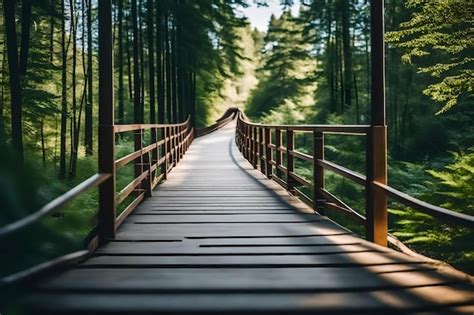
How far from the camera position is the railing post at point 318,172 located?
610 cm

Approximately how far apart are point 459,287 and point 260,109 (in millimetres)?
42617

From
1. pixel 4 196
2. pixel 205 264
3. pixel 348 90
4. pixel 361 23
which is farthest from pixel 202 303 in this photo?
pixel 361 23

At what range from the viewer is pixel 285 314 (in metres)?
2.85

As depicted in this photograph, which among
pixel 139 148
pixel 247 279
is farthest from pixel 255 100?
pixel 247 279

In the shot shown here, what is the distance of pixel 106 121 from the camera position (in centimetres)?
503

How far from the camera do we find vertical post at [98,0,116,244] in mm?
4828

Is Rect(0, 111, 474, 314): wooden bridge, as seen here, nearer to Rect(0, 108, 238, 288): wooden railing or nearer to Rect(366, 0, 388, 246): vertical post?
Rect(0, 108, 238, 288): wooden railing

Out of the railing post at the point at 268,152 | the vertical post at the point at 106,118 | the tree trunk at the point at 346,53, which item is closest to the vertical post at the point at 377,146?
the vertical post at the point at 106,118

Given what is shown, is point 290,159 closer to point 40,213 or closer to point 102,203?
point 102,203

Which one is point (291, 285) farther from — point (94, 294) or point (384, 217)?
point (384, 217)

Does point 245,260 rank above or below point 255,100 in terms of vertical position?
below

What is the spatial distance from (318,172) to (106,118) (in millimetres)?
2596

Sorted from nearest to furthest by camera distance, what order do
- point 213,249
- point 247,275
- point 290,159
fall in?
point 247,275 < point 213,249 < point 290,159

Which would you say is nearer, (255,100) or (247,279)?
(247,279)
